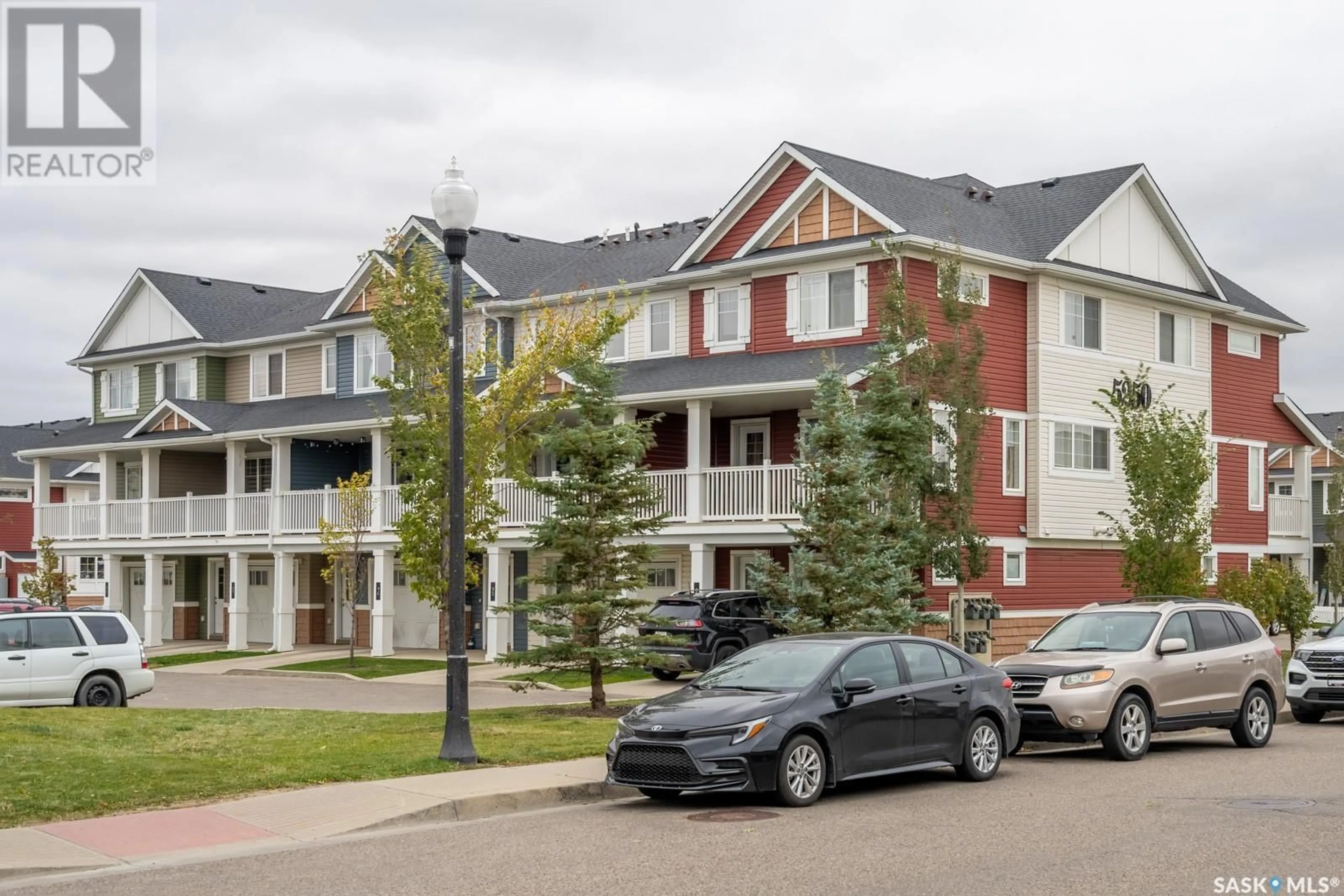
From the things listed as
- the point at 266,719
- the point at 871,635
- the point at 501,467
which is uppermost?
the point at 501,467

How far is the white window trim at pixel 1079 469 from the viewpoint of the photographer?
3497 centimetres

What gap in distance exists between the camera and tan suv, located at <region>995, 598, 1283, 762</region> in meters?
16.8

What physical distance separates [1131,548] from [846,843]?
62.4 ft

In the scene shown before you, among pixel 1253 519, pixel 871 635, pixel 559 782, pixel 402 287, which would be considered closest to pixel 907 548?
pixel 402 287

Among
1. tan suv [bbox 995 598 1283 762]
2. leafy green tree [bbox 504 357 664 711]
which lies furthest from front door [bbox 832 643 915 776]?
leafy green tree [bbox 504 357 664 711]

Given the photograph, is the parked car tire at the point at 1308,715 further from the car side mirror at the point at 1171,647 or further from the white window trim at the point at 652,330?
the white window trim at the point at 652,330

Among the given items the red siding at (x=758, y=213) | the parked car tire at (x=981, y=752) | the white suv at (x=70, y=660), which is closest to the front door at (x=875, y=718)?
the parked car tire at (x=981, y=752)

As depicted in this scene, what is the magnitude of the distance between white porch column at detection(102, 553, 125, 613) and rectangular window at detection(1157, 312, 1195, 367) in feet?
97.2

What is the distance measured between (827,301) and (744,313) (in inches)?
95.3

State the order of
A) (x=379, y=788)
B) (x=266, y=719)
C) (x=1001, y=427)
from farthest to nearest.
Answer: (x=1001, y=427), (x=266, y=719), (x=379, y=788)

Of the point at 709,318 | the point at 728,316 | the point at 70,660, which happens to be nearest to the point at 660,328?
the point at 709,318

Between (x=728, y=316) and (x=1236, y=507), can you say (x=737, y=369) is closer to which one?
(x=728, y=316)

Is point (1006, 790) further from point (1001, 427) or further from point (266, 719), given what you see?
point (1001, 427)

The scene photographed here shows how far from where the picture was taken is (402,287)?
2528 cm
